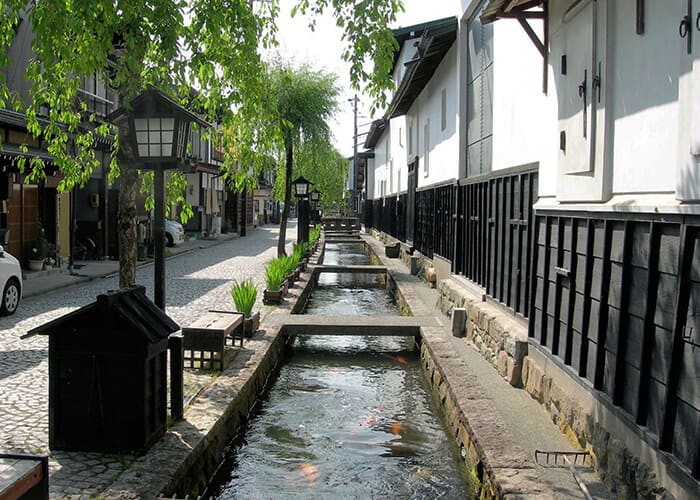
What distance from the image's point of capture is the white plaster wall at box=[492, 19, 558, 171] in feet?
26.0

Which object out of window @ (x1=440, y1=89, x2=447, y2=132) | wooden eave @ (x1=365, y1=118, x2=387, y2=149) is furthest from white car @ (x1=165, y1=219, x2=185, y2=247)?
window @ (x1=440, y1=89, x2=447, y2=132)

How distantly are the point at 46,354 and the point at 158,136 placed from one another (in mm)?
3843

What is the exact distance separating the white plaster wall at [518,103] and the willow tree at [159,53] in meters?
2.58

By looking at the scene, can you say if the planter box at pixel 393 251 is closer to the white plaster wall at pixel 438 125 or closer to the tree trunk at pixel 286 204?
the white plaster wall at pixel 438 125

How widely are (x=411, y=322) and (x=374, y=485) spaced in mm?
5604

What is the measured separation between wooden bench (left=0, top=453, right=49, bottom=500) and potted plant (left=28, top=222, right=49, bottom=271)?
597 inches

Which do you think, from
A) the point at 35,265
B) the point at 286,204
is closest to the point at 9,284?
the point at 35,265

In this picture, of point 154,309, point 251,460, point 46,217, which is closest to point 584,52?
point 154,309

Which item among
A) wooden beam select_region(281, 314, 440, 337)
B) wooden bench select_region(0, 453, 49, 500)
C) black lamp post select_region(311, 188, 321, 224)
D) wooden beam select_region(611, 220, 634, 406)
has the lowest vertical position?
wooden beam select_region(281, 314, 440, 337)

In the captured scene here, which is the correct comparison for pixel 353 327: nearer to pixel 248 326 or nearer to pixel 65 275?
pixel 248 326

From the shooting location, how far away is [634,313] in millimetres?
4801

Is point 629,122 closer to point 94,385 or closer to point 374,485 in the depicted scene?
point 374,485

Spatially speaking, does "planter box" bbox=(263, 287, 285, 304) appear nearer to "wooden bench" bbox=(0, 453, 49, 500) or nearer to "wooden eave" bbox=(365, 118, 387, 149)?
"wooden bench" bbox=(0, 453, 49, 500)

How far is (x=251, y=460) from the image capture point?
6531mm
